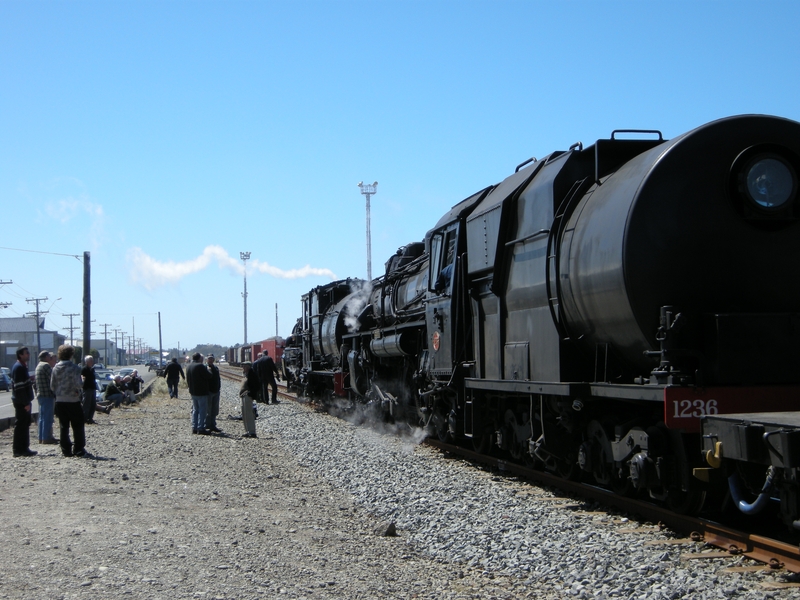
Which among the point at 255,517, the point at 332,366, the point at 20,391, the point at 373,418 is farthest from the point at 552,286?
the point at 332,366

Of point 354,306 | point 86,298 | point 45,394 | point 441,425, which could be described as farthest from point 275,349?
point 441,425

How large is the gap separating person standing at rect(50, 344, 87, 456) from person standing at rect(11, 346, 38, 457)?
476 millimetres

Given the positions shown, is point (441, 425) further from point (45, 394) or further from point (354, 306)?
point (354, 306)

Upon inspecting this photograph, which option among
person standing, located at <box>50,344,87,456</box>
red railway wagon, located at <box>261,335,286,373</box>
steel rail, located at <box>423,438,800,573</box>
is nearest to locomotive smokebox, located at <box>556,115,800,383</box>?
steel rail, located at <box>423,438,800,573</box>

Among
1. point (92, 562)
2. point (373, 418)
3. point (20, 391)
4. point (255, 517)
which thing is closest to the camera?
point (92, 562)

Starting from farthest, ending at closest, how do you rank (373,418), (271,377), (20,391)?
1. (271,377)
2. (373,418)
3. (20,391)

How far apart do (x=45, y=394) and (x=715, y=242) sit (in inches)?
436

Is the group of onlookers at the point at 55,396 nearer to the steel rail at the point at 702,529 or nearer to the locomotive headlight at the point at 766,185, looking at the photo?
the steel rail at the point at 702,529

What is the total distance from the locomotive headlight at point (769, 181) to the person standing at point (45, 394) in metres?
10.3

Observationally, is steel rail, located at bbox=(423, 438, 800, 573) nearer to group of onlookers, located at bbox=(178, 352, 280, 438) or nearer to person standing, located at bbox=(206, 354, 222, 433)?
group of onlookers, located at bbox=(178, 352, 280, 438)

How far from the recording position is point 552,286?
813 centimetres

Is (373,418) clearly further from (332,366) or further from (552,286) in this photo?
(552,286)

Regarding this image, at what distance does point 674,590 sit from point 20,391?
1085 cm

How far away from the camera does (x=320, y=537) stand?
728cm
